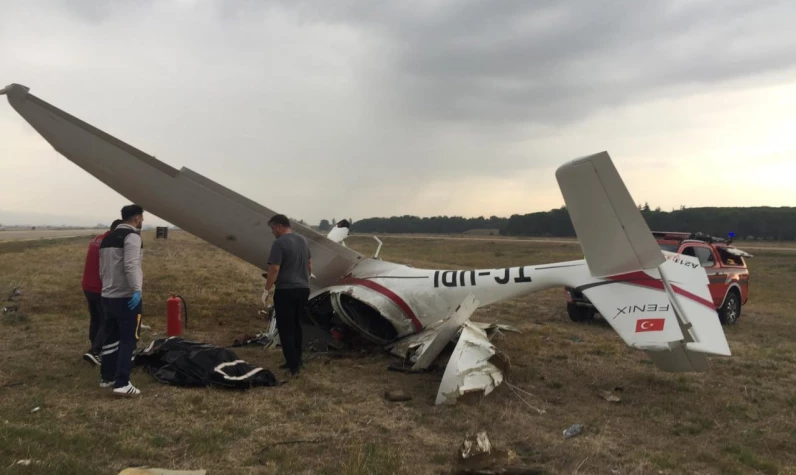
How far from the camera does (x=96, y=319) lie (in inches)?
259

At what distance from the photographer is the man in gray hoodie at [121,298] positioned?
5.13 metres

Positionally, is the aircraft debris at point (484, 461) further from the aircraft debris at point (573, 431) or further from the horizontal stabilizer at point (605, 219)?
the horizontal stabilizer at point (605, 219)

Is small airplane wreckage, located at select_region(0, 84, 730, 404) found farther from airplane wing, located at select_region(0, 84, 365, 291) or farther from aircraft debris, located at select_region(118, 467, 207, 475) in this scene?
aircraft debris, located at select_region(118, 467, 207, 475)

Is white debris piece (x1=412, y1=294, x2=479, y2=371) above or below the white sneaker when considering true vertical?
above

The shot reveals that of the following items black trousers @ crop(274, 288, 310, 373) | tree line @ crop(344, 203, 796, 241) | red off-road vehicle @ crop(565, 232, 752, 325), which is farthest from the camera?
tree line @ crop(344, 203, 796, 241)

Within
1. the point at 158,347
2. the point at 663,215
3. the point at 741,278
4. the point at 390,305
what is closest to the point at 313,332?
the point at 390,305

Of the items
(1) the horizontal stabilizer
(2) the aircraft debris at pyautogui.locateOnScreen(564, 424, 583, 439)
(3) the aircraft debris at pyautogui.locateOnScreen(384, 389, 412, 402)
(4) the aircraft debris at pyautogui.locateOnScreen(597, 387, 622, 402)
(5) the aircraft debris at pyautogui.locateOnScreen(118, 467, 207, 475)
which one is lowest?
(4) the aircraft debris at pyautogui.locateOnScreen(597, 387, 622, 402)

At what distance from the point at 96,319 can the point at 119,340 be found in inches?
65.8

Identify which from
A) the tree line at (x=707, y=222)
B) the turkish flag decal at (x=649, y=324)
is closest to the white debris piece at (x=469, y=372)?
the turkish flag decal at (x=649, y=324)

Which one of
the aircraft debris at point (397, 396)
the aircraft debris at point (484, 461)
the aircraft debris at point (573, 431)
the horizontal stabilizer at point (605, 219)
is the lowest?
the aircraft debris at point (573, 431)

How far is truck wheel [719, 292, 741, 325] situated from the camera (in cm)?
1120

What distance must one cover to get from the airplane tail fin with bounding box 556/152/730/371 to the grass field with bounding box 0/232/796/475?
812mm

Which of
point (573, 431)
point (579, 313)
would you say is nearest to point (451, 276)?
point (573, 431)

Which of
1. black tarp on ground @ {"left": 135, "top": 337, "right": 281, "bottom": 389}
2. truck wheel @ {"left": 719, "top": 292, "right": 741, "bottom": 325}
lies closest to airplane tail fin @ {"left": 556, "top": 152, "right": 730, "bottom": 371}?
black tarp on ground @ {"left": 135, "top": 337, "right": 281, "bottom": 389}
